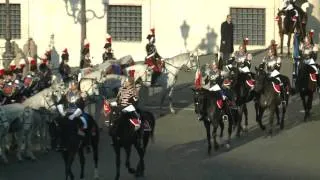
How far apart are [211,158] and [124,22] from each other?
69.9 feet

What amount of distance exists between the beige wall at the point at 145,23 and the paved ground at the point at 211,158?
1476cm

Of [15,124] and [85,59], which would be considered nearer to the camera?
[15,124]

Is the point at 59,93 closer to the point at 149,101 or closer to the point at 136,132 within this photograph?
the point at 136,132

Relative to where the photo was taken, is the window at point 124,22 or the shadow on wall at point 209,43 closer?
the shadow on wall at point 209,43

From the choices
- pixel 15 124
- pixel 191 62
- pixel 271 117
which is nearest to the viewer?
pixel 15 124

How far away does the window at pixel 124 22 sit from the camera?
4303cm

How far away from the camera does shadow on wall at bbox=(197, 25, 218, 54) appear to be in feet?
139

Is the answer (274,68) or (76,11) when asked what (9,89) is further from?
(76,11)

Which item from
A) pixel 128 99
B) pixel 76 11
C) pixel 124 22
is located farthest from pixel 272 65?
pixel 76 11

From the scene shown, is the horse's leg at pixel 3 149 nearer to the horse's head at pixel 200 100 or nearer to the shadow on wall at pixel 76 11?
the horse's head at pixel 200 100

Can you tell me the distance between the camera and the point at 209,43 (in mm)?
42531

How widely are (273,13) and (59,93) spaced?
2031 centimetres

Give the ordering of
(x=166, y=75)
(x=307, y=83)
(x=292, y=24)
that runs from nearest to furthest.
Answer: (x=307, y=83) < (x=166, y=75) < (x=292, y=24)

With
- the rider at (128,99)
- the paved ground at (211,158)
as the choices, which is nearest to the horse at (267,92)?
the paved ground at (211,158)
